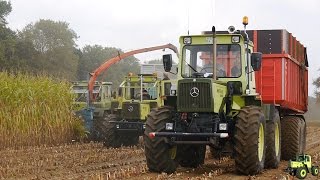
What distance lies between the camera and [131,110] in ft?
58.4

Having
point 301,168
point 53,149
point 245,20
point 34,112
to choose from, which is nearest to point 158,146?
point 301,168

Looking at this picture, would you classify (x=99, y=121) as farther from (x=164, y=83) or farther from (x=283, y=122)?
(x=283, y=122)

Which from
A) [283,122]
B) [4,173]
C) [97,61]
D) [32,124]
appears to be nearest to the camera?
[4,173]

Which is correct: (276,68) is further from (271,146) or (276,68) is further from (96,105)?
(96,105)

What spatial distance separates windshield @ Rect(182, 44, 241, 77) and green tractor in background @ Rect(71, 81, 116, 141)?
784cm

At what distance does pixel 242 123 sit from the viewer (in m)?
9.96

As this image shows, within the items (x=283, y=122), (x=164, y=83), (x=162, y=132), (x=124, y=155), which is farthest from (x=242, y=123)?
(x=164, y=83)

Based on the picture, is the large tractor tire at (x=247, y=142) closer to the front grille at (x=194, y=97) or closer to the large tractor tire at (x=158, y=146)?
the front grille at (x=194, y=97)

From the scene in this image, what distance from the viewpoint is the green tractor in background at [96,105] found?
19469 mm

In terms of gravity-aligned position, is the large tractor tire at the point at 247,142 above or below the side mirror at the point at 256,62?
below

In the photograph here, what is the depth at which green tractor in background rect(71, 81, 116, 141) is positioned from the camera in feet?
63.9

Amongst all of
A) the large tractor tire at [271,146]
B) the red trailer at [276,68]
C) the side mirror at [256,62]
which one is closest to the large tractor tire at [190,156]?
the large tractor tire at [271,146]

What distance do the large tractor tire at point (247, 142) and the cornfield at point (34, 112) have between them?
30.8ft

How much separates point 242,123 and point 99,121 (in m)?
A: 9.98
